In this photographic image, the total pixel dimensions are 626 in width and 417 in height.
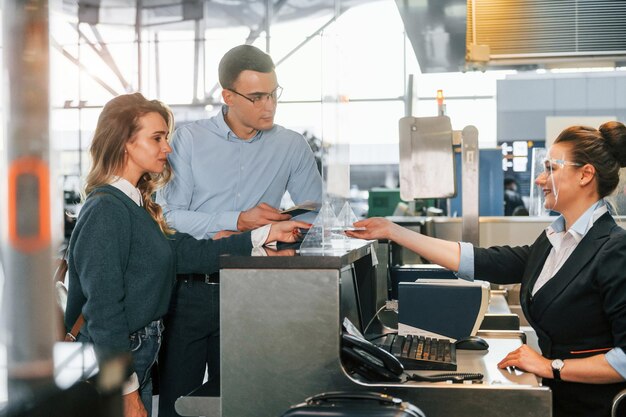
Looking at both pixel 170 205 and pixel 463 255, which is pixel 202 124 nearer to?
pixel 170 205

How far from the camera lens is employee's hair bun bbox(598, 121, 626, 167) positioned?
2.36 metres

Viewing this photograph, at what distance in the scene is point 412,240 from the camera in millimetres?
2619

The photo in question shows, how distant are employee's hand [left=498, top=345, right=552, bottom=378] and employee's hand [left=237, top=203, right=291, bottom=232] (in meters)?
0.82

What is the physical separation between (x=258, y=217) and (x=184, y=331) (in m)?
0.46

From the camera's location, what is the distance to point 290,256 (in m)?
1.90

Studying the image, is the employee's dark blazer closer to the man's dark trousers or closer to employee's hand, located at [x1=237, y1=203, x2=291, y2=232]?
employee's hand, located at [x1=237, y1=203, x2=291, y2=232]

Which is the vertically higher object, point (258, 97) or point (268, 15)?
point (268, 15)

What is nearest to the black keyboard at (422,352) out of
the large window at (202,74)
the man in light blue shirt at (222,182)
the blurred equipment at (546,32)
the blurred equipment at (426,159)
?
the man in light blue shirt at (222,182)

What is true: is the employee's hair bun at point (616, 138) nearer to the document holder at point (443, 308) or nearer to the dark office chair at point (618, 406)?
the document holder at point (443, 308)

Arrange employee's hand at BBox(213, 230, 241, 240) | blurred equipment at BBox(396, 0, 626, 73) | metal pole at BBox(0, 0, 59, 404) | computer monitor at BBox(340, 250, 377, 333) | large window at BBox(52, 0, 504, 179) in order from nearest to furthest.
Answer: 1. metal pole at BBox(0, 0, 59, 404)
2. computer monitor at BBox(340, 250, 377, 333)
3. employee's hand at BBox(213, 230, 241, 240)
4. blurred equipment at BBox(396, 0, 626, 73)
5. large window at BBox(52, 0, 504, 179)

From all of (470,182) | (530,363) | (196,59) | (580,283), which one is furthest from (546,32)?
(196,59)

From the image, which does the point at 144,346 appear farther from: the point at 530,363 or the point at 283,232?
the point at 530,363

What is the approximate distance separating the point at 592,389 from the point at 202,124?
1.62 meters

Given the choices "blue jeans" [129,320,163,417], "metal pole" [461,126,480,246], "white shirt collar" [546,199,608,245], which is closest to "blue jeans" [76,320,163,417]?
"blue jeans" [129,320,163,417]
